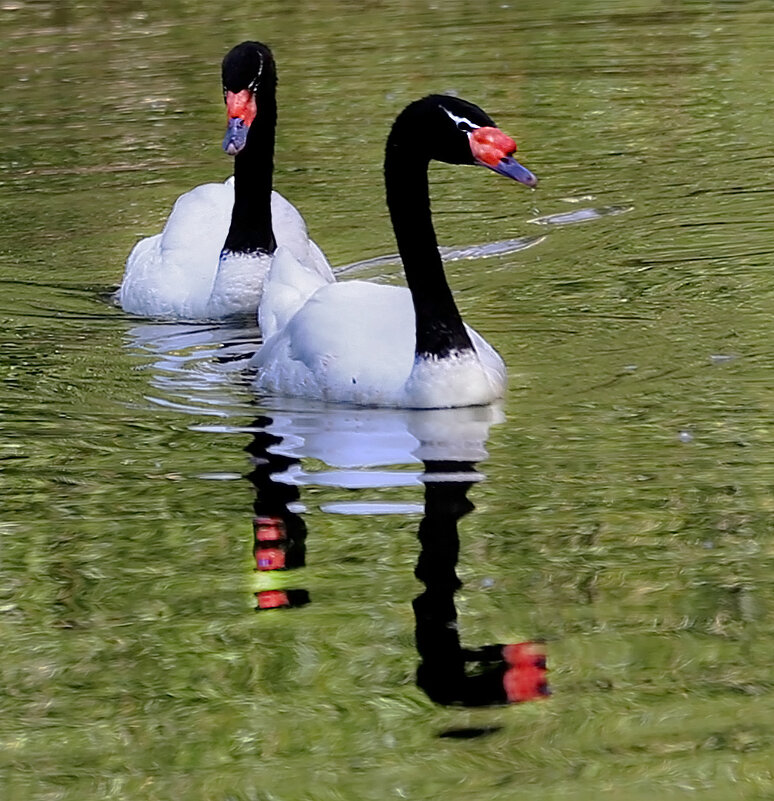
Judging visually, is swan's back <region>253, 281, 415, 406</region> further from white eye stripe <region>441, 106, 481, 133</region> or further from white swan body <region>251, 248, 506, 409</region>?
white eye stripe <region>441, 106, 481, 133</region>

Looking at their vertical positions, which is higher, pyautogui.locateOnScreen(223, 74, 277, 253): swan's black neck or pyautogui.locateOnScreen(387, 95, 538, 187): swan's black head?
pyautogui.locateOnScreen(387, 95, 538, 187): swan's black head

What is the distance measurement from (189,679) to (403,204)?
3.25 m

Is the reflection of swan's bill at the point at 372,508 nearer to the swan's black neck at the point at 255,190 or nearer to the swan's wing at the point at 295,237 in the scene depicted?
the swan's wing at the point at 295,237

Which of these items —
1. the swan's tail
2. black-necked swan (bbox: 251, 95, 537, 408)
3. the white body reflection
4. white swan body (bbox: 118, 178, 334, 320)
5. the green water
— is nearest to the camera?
the green water

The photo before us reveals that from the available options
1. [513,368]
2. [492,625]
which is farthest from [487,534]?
[513,368]

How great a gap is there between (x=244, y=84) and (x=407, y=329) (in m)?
2.71

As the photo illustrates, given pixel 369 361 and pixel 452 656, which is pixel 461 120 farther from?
pixel 452 656

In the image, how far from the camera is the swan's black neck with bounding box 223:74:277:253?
10.3m

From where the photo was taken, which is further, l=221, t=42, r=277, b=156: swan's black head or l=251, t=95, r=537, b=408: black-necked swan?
l=221, t=42, r=277, b=156: swan's black head

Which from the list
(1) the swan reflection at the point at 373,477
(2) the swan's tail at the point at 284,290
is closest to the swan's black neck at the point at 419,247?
(1) the swan reflection at the point at 373,477

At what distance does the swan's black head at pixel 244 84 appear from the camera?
945 cm

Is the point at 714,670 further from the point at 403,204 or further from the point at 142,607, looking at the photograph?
the point at 403,204

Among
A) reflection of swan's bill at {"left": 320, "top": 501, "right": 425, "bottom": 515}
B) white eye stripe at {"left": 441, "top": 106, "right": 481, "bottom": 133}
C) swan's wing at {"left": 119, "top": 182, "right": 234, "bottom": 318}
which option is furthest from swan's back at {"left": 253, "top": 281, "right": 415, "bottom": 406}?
swan's wing at {"left": 119, "top": 182, "right": 234, "bottom": 318}

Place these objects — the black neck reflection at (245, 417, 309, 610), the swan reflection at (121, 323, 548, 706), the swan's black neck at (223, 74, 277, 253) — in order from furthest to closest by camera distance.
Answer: the swan's black neck at (223, 74, 277, 253) < the black neck reflection at (245, 417, 309, 610) < the swan reflection at (121, 323, 548, 706)
